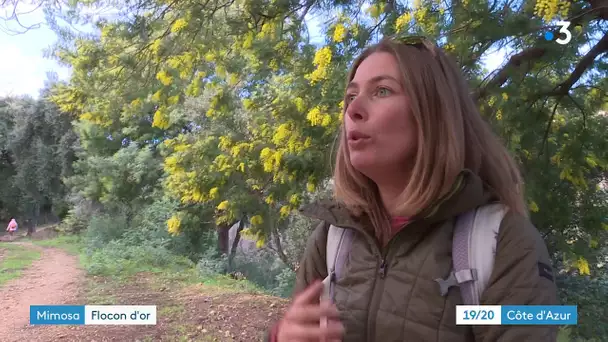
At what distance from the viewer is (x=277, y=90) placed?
1565 mm

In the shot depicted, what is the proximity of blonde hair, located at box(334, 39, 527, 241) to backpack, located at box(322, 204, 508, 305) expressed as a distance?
31 millimetres

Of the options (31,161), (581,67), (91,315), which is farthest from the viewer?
(581,67)

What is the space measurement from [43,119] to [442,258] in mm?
1374

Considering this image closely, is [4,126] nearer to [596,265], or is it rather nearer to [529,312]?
[529,312]

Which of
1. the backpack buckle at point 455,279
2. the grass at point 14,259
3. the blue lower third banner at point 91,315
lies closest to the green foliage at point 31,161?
the grass at point 14,259

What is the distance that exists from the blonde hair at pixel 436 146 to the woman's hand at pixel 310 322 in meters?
0.11

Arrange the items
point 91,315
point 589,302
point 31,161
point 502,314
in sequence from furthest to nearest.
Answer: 1. point 589,302
2. point 31,161
3. point 91,315
4. point 502,314

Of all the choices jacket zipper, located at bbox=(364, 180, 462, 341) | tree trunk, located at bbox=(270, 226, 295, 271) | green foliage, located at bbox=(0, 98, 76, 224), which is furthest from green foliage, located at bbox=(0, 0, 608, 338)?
jacket zipper, located at bbox=(364, 180, 462, 341)

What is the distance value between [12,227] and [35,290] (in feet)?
0.71

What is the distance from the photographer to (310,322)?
372mm

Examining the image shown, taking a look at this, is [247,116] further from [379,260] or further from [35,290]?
[379,260]

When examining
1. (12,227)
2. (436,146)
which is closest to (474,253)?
(436,146)

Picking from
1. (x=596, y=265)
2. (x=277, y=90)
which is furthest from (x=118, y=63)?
(x=596, y=265)

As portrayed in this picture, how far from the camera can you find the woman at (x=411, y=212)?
0.37m
